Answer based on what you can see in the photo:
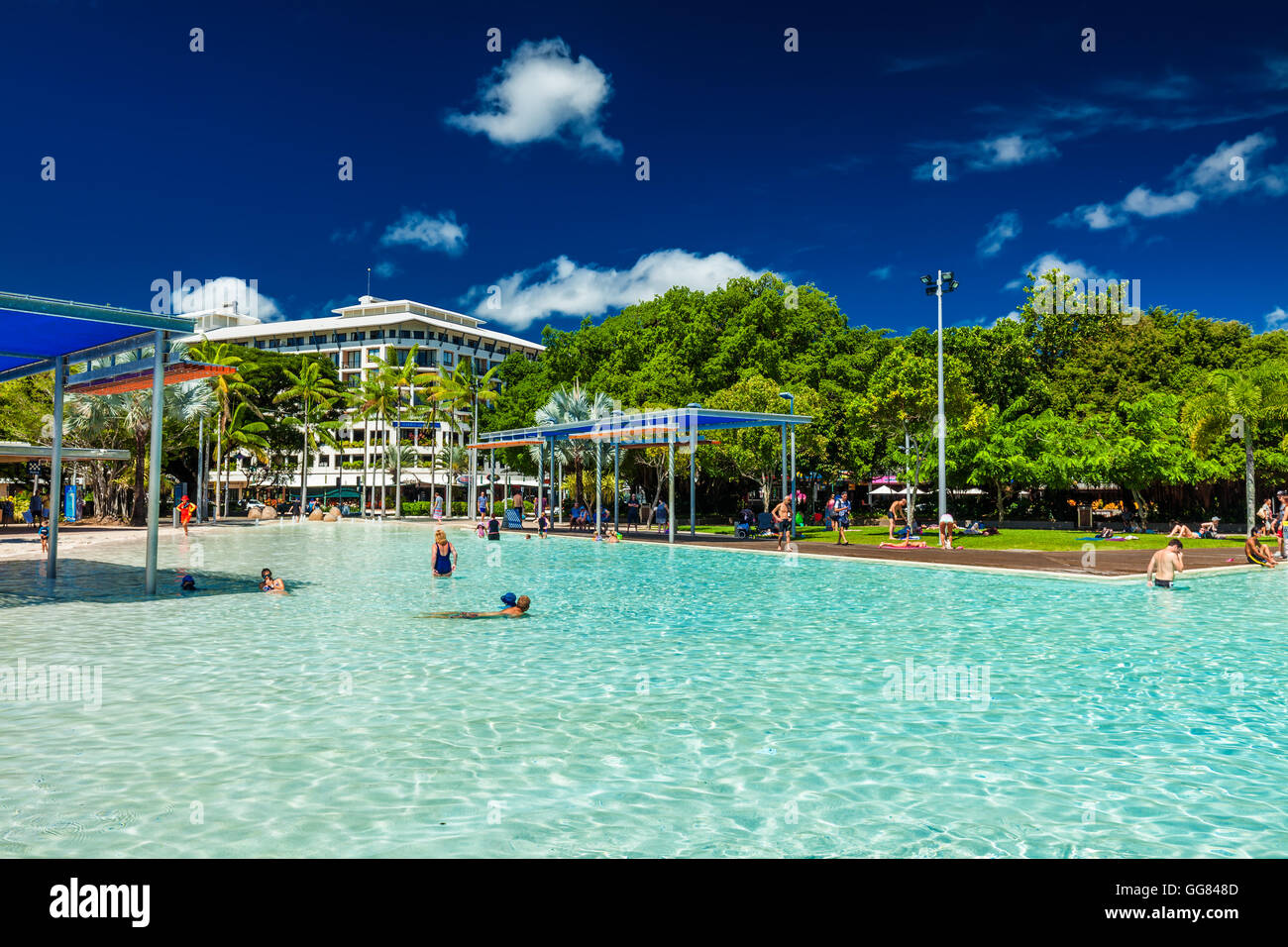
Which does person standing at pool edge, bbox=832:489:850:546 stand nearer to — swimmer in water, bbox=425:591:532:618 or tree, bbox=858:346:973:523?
tree, bbox=858:346:973:523

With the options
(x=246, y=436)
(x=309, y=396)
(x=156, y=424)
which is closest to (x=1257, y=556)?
(x=156, y=424)

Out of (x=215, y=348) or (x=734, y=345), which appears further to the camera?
(x=215, y=348)

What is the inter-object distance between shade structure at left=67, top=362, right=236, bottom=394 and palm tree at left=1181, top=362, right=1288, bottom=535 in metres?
33.7

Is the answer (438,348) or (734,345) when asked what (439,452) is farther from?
(734,345)

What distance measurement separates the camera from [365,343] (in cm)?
10756

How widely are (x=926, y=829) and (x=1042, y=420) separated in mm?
37521

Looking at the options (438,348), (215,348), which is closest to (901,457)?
(215,348)

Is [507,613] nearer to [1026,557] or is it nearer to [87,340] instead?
[87,340]

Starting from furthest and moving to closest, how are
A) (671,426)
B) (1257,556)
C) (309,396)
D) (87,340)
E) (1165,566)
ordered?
(309,396), (671,426), (1257,556), (1165,566), (87,340)

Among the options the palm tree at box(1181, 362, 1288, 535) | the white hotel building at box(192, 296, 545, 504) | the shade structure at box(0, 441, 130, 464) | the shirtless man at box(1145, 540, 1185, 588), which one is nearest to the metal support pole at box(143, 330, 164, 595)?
the shade structure at box(0, 441, 130, 464)

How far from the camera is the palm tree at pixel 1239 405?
105 ft

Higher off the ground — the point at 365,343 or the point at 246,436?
the point at 365,343

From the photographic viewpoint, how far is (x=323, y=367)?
80688mm

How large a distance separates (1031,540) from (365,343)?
9318 centimetres
